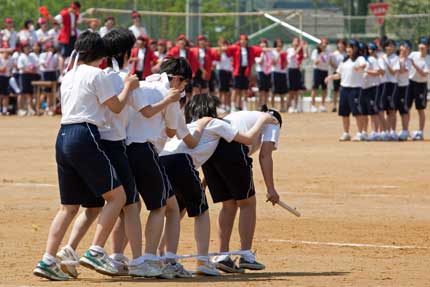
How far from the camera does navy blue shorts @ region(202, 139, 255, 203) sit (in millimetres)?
11359

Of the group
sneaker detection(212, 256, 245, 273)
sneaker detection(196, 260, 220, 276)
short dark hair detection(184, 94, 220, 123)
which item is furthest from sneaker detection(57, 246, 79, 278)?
short dark hair detection(184, 94, 220, 123)

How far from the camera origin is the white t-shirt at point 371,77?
28.4 m

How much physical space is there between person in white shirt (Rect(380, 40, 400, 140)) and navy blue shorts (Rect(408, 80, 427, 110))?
446mm

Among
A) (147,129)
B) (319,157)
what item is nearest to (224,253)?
(147,129)

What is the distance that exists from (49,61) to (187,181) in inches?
1138

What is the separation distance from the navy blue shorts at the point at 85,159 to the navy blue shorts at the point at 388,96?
1934cm

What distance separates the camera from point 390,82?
29.2 m

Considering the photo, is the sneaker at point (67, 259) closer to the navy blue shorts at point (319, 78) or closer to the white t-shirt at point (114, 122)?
the white t-shirt at point (114, 122)

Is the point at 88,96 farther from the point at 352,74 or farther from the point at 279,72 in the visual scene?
the point at 279,72

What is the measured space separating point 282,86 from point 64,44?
24.5 feet

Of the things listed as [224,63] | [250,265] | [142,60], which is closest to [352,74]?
[142,60]

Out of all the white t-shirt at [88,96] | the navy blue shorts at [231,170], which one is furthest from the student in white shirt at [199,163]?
the white t-shirt at [88,96]

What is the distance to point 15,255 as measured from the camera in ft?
39.5

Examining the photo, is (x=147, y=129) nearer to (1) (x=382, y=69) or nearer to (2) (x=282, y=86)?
(1) (x=382, y=69)
